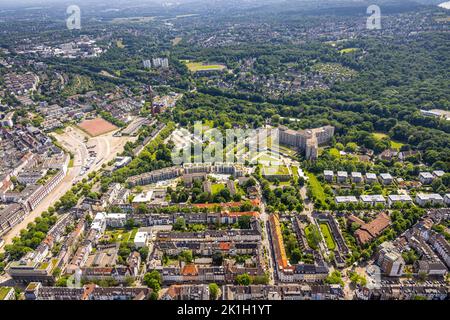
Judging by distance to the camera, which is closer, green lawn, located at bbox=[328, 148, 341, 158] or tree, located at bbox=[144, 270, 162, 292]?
tree, located at bbox=[144, 270, 162, 292]

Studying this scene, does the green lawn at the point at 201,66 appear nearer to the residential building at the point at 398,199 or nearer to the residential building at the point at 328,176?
the residential building at the point at 328,176

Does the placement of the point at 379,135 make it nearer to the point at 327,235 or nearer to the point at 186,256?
the point at 327,235

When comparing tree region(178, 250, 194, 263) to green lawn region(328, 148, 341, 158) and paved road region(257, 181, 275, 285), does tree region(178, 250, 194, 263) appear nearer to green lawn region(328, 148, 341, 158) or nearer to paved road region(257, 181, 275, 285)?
paved road region(257, 181, 275, 285)

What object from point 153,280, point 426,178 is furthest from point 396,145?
point 153,280

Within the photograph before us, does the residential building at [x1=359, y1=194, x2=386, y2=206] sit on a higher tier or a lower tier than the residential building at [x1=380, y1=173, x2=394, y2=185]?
lower

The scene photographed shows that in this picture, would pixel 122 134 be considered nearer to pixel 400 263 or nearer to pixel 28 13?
pixel 400 263

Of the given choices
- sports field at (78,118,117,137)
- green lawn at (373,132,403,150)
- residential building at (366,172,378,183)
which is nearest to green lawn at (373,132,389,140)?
green lawn at (373,132,403,150)
